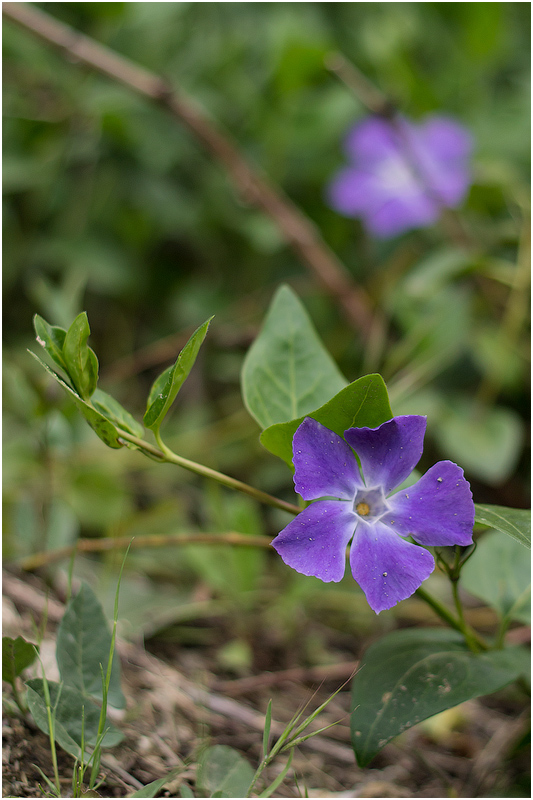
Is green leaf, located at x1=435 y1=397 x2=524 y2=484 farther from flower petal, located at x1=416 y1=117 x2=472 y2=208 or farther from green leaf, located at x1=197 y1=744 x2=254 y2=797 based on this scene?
green leaf, located at x1=197 y1=744 x2=254 y2=797

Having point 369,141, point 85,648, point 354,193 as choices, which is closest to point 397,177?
point 369,141

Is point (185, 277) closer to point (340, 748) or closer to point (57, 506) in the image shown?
point (57, 506)

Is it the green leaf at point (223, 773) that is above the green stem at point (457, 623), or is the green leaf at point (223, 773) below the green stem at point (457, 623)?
below

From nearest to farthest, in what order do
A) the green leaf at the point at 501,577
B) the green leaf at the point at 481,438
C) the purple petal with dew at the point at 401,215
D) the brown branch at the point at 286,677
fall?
the green leaf at the point at 501,577 < the brown branch at the point at 286,677 < the green leaf at the point at 481,438 < the purple petal with dew at the point at 401,215

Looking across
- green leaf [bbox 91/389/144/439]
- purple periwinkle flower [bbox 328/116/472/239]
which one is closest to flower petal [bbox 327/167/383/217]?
purple periwinkle flower [bbox 328/116/472/239]

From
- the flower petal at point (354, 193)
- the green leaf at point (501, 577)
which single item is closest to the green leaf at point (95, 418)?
the green leaf at point (501, 577)

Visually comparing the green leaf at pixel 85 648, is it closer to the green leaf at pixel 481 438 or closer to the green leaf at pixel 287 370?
the green leaf at pixel 287 370
